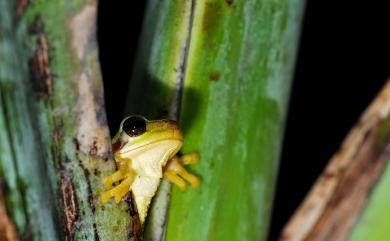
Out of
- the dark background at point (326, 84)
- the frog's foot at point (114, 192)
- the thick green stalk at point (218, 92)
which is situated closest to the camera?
the frog's foot at point (114, 192)

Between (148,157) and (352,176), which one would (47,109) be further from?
(148,157)

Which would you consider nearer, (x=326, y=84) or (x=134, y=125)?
(x=134, y=125)

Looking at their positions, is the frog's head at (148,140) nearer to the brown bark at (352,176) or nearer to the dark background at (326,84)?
the brown bark at (352,176)

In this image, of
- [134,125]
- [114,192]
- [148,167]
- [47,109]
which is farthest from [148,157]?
[47,109]

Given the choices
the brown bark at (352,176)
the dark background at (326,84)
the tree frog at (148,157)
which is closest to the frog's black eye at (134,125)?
the tree frog at (148,157)

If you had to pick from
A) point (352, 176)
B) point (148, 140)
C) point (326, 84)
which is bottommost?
point (326, 84)

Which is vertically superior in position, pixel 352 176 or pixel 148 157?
pixel 352 176

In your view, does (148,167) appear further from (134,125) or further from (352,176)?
(352,176)

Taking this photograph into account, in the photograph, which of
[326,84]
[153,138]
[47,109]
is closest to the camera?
[47,109]

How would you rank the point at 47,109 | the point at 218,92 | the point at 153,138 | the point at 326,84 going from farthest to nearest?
the point at 326,84 < the point at 153,138 < the point at 218,92 < the point at 47,109
